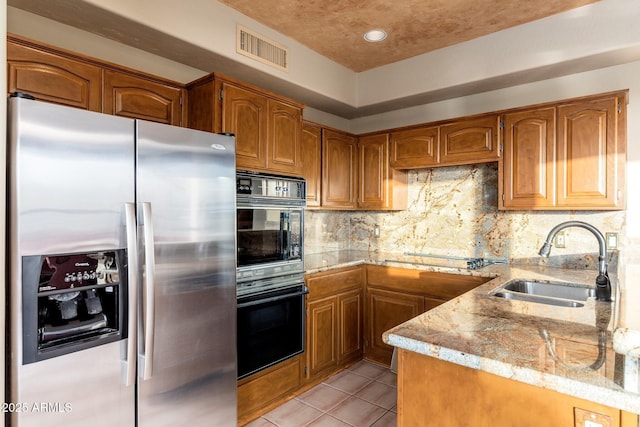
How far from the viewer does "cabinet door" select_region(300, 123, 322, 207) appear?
10.5ft

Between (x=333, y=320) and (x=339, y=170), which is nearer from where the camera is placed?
(x=333, y=320)

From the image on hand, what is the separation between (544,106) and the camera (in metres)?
2.63

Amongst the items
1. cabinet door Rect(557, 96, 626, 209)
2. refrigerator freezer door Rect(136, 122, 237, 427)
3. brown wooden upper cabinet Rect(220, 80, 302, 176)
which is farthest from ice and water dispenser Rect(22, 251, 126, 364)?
cabinet door Rect(557, 96, 626, 209)

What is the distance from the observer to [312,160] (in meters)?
3.27

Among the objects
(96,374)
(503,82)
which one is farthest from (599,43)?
(96,374)

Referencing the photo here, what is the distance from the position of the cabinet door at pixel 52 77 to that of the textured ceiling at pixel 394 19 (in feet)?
3.53

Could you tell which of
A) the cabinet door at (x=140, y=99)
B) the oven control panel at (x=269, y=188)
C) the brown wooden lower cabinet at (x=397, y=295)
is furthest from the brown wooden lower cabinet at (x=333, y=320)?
the cabinet door at (x=140, y=99)

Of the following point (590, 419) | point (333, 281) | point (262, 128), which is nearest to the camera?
point (590, 419)

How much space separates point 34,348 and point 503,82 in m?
3.43

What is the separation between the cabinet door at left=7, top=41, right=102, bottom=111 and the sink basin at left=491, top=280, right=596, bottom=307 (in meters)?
2.46

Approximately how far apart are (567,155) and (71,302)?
3088mm

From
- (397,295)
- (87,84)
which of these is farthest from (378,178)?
(87,84)

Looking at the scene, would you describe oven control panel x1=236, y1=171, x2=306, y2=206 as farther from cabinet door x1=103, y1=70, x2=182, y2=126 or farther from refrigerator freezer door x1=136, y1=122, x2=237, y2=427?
cabinet door x1=103, y1=70, x2=182, y2=126

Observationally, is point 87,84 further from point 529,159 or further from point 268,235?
point 529,159
